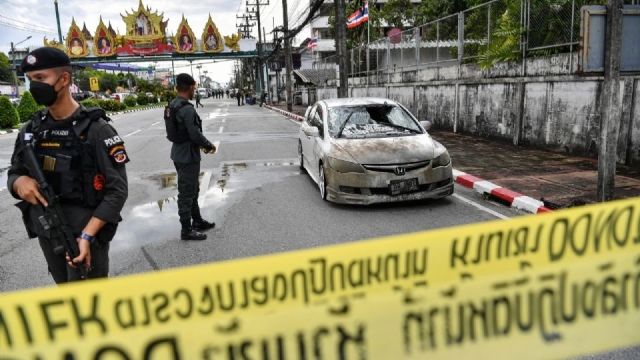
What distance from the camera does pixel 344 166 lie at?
266 inches

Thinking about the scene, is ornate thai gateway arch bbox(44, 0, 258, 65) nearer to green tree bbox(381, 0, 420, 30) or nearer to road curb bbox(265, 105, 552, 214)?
green tree bbox(381, 0, 420, 30)

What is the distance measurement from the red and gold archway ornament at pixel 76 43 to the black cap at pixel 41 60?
54.5 metres

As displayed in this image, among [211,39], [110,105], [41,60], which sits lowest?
[110,105]

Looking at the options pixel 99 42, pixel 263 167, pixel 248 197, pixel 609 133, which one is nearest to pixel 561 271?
pixel 609 133

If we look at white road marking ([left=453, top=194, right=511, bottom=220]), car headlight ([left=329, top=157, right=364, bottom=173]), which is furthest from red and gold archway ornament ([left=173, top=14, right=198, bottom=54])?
white road marking ([left=453, top=194, right=511, bottom=220])

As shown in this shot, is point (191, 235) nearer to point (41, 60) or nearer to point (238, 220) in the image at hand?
point (238, 220)

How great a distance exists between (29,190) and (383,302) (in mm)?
1819

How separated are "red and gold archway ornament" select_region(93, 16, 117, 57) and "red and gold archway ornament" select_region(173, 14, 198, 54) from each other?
248 inches

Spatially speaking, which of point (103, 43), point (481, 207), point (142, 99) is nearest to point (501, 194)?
point (481, 207)

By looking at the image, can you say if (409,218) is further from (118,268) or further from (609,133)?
(118,268)

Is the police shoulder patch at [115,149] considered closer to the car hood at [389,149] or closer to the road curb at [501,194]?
the car hood at [389,149]

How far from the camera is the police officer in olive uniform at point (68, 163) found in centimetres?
244

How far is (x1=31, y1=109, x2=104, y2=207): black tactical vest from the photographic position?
248 cm

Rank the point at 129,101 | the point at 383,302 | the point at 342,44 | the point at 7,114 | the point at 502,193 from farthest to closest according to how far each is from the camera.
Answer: the point at 129,101 → the point at 7,114 → the point at 342,44 → the point at 502,193 → the point at 383,302
